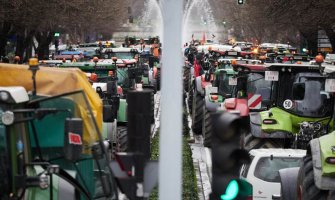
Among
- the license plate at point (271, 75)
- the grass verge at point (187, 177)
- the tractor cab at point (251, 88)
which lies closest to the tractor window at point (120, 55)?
the grass verge at point (187, 177)

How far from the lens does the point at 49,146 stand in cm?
1029

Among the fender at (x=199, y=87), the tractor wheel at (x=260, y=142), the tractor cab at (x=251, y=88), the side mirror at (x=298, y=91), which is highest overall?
the side mirror at (x=298, y=91)

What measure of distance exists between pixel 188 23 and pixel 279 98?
126340 millimetres

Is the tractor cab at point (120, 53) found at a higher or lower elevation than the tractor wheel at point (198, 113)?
higher

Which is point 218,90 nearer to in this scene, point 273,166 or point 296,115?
point 296,115

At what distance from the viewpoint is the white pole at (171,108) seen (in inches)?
321

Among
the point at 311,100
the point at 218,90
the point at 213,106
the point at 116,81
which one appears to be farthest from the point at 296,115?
the point at 213,106

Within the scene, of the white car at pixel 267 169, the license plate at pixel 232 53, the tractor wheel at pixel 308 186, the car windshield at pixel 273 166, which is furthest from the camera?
the license plate at pixel 232 53

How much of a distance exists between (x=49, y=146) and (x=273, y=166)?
633 centimetres

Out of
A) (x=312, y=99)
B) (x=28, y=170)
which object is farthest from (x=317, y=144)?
(x=312, y=99)

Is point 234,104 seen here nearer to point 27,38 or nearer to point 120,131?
point 120,131

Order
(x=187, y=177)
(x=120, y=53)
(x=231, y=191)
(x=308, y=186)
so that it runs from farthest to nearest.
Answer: (x=120, y=53)
(x=187, y=177)
(x=308, y=186)
(x=231, y=191)

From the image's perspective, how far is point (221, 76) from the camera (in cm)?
2725

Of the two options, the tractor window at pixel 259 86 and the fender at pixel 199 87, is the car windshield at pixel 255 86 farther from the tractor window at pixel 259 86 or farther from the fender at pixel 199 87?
the fender at pixel 199 87
